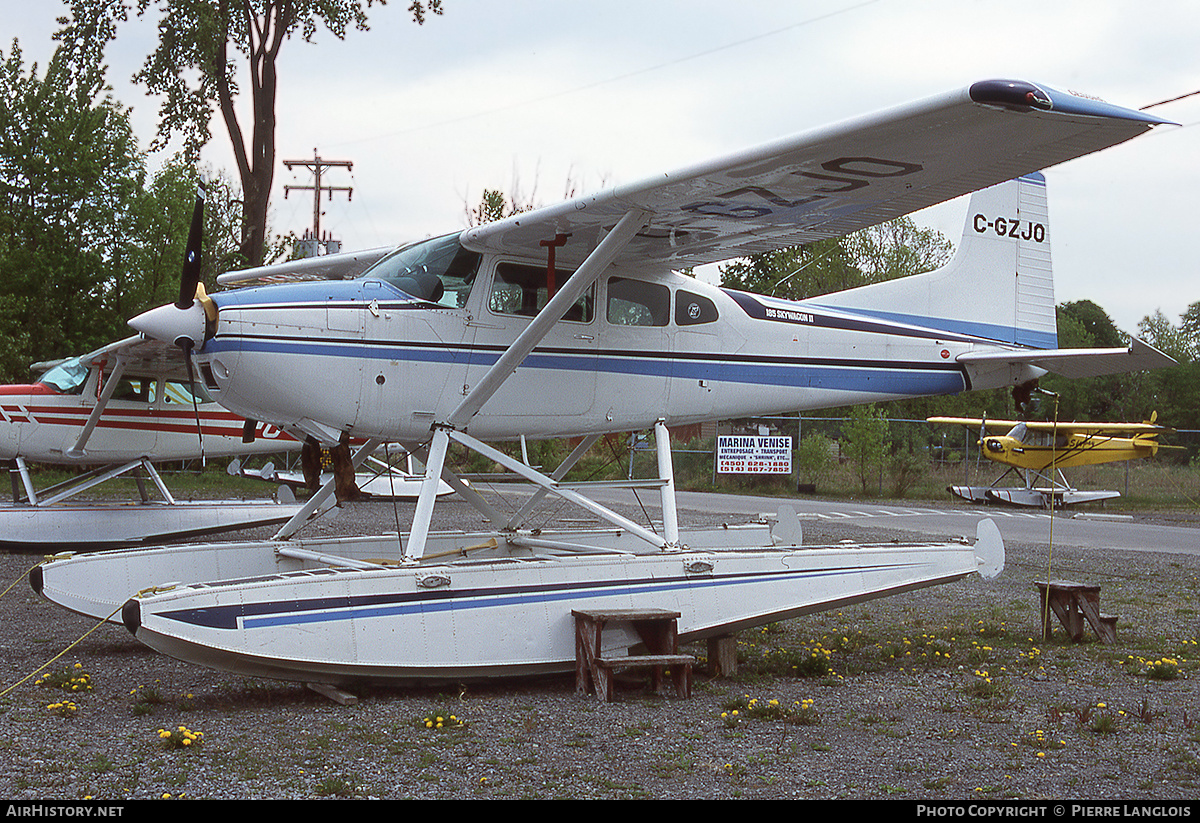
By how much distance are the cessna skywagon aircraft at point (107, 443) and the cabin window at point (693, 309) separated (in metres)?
6.98

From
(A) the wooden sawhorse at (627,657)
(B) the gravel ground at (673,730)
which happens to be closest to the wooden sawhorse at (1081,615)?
(B) the gravel ground at (673,730)

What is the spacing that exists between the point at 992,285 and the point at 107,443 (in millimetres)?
10903

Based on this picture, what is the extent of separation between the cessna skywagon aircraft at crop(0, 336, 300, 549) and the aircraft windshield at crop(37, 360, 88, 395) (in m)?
0.01

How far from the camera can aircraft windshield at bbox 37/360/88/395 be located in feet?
43.0

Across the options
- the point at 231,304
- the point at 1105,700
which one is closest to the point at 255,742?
the point at 231,304

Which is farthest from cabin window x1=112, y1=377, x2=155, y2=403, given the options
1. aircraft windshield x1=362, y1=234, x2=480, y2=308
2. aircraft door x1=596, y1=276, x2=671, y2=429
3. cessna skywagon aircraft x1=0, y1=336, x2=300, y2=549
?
aircraft door x1=596, y1=276, x2=671, y2=429

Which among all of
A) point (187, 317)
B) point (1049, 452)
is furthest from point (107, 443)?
point (1049, 452)

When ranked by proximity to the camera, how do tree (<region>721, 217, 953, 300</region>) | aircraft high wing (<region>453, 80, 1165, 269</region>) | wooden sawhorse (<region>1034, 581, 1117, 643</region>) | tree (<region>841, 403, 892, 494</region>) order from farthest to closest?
1. tree (<region>721, 217, 953, 300</region>)
2. tree (<region>841, 403, 892, 494</region>)
3. wooden sawhorse (<region>1034, 581, 1117, 643</region>)
4. aircraft high wing (<region>453, 80, 1165, 269</region>)

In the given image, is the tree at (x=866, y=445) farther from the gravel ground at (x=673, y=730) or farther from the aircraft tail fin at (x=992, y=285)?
the gravel ground at (x=673, y=730)

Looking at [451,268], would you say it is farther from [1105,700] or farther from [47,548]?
[47,548]

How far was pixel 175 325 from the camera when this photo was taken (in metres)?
6.20

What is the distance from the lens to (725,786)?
420cm

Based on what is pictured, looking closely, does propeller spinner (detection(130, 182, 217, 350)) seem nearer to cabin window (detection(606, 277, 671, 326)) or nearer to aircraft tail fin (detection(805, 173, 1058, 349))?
cabin window (detection(606, 277, 671, 326))

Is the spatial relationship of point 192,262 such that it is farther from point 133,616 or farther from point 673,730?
point 673,730
